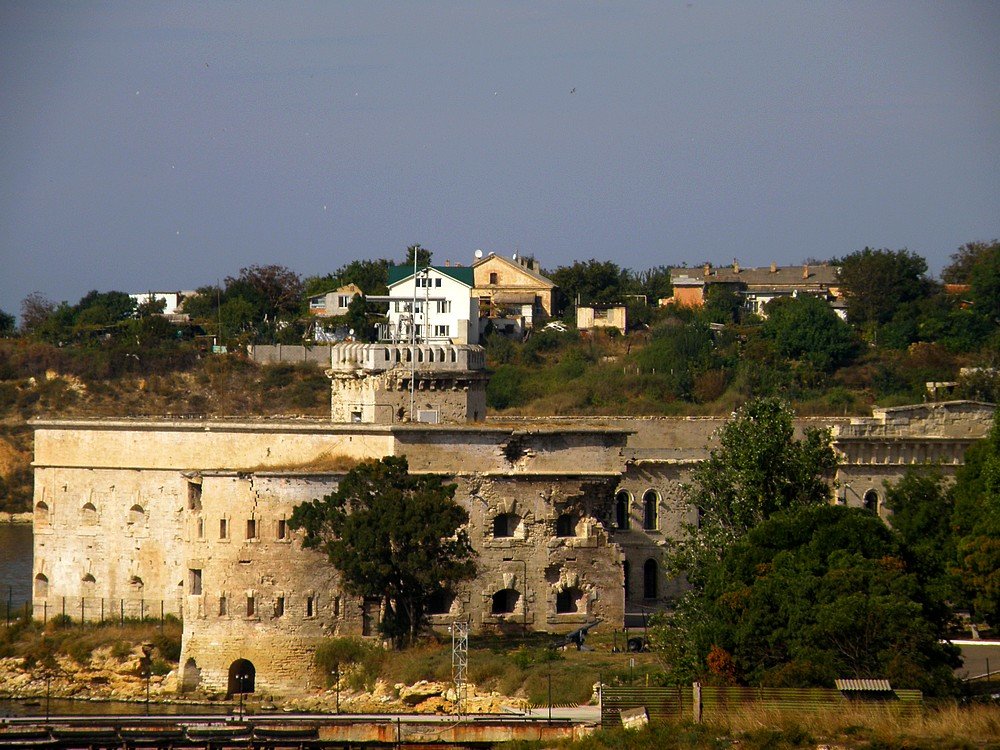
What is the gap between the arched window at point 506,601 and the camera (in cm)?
5125

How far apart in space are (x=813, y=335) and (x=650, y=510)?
4266 centimetres

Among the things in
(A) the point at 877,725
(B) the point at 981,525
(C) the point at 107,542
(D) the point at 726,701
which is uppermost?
(B) the point at 981,525

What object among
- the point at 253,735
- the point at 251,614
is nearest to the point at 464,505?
the point at 251,614

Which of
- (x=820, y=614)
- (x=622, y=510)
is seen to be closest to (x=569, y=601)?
(x=622, y=510)

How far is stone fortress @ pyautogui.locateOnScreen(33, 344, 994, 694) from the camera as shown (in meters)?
48.3

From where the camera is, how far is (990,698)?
38906mm

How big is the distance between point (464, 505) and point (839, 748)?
1730 centimetres

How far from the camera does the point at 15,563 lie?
7231 cm

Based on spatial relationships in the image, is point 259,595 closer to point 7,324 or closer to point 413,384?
point 413,384

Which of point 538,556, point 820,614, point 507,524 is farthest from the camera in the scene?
point 507,524

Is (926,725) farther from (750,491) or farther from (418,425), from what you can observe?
(418,425)

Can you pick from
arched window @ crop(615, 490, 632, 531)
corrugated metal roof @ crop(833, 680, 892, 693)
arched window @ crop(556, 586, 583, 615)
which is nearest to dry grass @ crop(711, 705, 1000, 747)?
corrugated metal roof @ crop(833, 680, 892, 693)

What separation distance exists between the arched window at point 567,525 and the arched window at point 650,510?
23.5 feet

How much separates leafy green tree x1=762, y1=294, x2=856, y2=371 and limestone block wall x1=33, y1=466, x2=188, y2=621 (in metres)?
49.1
